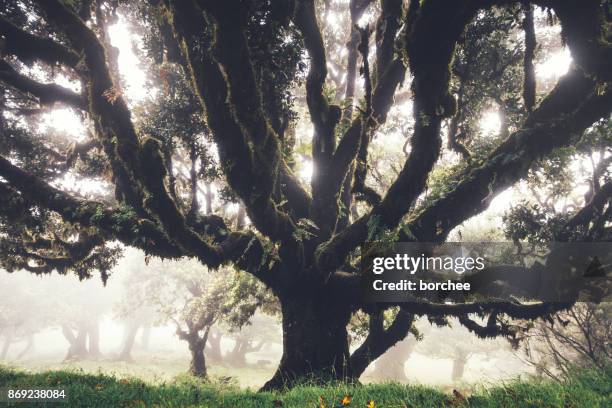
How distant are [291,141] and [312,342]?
18.8 feet

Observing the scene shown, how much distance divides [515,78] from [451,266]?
18.5 feet

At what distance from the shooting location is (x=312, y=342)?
912 centimetres

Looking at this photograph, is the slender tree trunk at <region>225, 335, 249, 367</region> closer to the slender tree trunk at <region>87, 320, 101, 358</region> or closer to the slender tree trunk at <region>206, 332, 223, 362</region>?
the slender tree trunk at <region>206, 332, 223, 362</region>

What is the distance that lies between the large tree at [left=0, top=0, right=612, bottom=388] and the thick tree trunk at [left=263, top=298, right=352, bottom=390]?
0.14ft

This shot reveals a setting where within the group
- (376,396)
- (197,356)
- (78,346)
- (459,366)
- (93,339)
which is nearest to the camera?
(376,396)

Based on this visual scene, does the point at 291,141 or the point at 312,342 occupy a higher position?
the point at 291,141

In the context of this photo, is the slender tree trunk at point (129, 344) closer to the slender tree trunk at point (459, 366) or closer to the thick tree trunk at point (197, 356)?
the thick tree trunk at point (197, 356)

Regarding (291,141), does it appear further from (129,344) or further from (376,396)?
(129,344)

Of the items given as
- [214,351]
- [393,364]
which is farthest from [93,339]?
[393,364]

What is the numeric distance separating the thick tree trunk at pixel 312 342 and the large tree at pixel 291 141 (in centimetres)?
4

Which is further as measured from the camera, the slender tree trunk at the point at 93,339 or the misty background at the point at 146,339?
the slender tree trunk at the point at 93,339

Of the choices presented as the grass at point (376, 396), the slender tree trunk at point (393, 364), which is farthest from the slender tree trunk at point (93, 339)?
the grass at point (376, 396)

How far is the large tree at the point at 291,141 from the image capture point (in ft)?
18.1

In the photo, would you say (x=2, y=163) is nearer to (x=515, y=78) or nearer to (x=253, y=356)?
(x=515, y=78)
